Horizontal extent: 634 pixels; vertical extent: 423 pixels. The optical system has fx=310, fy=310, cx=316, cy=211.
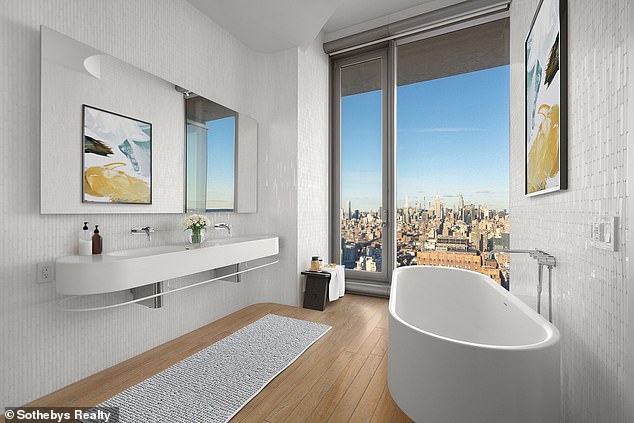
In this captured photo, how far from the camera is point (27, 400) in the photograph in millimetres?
1673

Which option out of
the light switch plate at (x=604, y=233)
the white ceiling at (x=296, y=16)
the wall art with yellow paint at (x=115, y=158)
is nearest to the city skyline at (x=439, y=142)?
the white ceiling at (x=296, y=16)

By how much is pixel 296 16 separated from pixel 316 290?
2657 millimetres

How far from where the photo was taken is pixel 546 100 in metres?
1.67

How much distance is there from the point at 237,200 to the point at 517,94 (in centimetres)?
266

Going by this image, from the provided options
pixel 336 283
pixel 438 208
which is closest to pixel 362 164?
pixel 438 208

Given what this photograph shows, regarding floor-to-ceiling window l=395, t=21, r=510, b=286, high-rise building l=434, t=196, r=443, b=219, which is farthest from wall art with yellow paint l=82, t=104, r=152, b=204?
high-rise building l=434, t=196, r=443, b=219

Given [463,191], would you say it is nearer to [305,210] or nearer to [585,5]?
[305,210]

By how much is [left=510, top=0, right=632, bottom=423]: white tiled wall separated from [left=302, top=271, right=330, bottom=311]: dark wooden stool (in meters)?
2.05

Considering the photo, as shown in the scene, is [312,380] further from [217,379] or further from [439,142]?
[439,142]

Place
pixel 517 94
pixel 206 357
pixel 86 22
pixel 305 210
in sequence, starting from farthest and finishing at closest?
pixel 305 210 → pixel 517 94 → pixel 206 357 → pixel 86 22

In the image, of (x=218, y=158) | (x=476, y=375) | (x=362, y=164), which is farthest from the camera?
(x=362, y=164)

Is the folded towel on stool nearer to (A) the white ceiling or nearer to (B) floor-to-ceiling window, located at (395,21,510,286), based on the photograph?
(B) floor-to-ceiling window, located at (395,21,510,286)

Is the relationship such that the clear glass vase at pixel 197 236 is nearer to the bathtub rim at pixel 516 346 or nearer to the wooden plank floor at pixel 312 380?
the wooden plank floor at pixel 312 380

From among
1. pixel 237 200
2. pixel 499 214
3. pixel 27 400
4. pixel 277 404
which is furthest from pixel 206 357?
pixel 499 214
